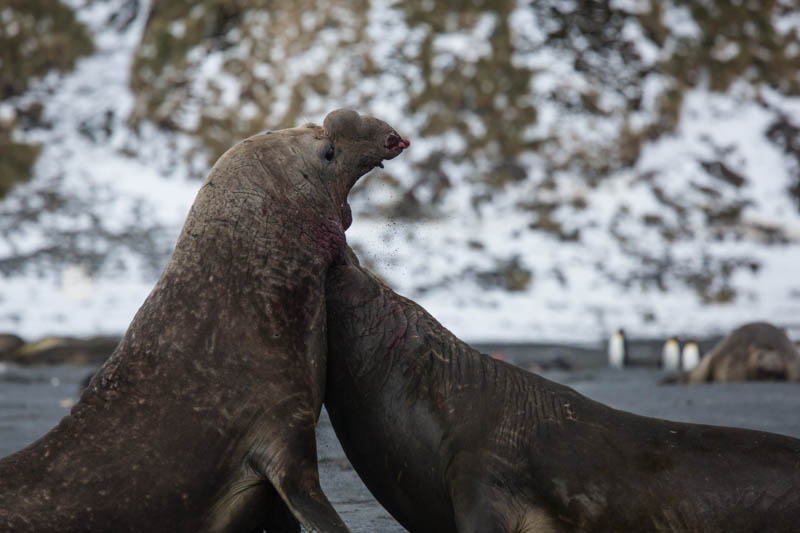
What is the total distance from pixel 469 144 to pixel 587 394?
30884 millimetres

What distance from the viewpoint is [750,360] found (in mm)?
12141

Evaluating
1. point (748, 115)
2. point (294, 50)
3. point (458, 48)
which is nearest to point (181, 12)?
point (294, 50)

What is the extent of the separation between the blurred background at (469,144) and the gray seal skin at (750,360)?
25.2 ft

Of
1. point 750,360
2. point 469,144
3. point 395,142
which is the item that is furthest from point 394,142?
point 469,144

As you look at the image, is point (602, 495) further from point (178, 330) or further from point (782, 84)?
point (782, 84)

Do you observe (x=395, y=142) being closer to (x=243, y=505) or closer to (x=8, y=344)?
(x=243, y=505)

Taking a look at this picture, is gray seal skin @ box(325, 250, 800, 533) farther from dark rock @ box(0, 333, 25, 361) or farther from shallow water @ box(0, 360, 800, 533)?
dark rock @ box(0, 333, 25, 361)

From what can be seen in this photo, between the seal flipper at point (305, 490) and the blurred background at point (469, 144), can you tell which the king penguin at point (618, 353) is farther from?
the seal flipper at point (305, 490)

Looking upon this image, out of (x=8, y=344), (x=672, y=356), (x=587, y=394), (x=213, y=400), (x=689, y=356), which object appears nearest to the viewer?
(x=213, y=400)

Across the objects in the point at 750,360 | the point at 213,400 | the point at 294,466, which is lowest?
the point at 750,360

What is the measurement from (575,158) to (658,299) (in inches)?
506

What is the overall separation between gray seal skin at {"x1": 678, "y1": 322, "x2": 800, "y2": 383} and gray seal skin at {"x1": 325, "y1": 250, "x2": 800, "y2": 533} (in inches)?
360

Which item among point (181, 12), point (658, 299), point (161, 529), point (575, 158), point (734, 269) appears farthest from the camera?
point (181, 12)

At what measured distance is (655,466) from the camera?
128 inches
